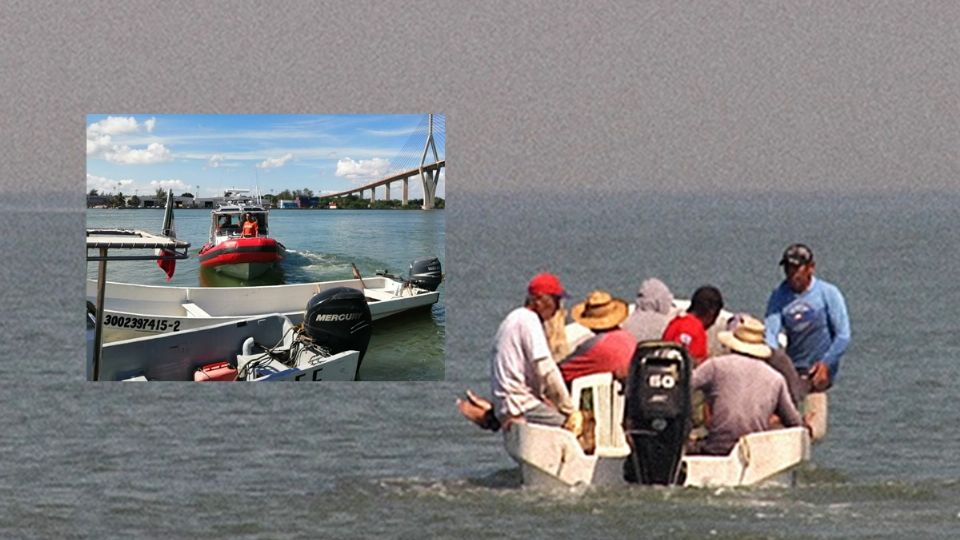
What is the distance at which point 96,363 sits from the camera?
2533 centimetres

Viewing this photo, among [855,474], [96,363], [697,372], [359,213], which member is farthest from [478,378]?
[697,372]

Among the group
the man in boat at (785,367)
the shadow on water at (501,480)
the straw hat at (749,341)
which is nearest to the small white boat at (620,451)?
the man in boat at (785,367)

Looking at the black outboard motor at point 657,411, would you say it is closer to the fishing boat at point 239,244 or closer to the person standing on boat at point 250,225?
the fishing boat at point 239,244

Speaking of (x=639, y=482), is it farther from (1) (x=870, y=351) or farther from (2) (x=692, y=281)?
(2) (x=692, y=281)

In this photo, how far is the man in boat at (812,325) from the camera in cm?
1745

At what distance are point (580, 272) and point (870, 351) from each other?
14.2 m

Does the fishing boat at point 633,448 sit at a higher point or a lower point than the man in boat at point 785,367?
lower

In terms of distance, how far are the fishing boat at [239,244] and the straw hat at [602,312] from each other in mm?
9608

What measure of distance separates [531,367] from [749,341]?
1.97 meters

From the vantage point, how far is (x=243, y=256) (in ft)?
85.0

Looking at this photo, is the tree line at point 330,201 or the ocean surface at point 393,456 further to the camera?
the tree line at point 330,201

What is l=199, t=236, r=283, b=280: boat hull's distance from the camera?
84.5ft

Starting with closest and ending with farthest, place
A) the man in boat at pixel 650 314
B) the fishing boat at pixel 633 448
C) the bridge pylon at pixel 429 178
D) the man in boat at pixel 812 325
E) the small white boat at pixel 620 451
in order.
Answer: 1. the fishing boat at pixel 633 448
2. the small white boat at pixel 620 451
3. the man in boat at pixel 650 314
4. the man in boat at pixel 812 325
5. the bridge pylon at pixel 429 178

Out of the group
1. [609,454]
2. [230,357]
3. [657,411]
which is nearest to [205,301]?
[230,357]
